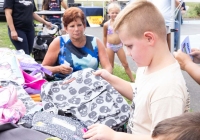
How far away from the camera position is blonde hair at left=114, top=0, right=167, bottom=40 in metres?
1.57

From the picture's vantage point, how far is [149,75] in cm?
162

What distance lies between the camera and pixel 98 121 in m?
2.16

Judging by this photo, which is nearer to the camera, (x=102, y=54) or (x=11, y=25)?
(x=102, y=54)

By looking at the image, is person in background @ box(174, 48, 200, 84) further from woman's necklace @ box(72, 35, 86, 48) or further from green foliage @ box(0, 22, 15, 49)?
green foliage @ box(0, 22, 15, 49)

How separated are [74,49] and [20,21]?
1782mm

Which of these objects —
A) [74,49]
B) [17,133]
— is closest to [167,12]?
[74,49]

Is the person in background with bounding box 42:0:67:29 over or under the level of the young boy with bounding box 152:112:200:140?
under

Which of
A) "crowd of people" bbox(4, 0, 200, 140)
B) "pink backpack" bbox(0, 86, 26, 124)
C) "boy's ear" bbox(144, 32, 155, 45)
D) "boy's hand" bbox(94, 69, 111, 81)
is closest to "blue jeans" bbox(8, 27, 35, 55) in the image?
"pink backpack" bbox(0, 86, 26, 124)

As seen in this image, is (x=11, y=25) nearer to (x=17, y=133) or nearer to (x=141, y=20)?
(x=17, y=133)

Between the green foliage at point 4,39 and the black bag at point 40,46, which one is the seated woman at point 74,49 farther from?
the green foliage at point 4,39

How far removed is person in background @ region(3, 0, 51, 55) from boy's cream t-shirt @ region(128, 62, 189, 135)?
3.15 metres

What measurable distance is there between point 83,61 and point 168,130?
7.10ft

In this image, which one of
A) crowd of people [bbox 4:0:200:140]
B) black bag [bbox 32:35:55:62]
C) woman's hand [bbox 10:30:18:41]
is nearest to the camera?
crowd of people [bbox 4:0:200:140]

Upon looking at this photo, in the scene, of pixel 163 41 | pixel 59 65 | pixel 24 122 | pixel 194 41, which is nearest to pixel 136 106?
pixel 163 41
